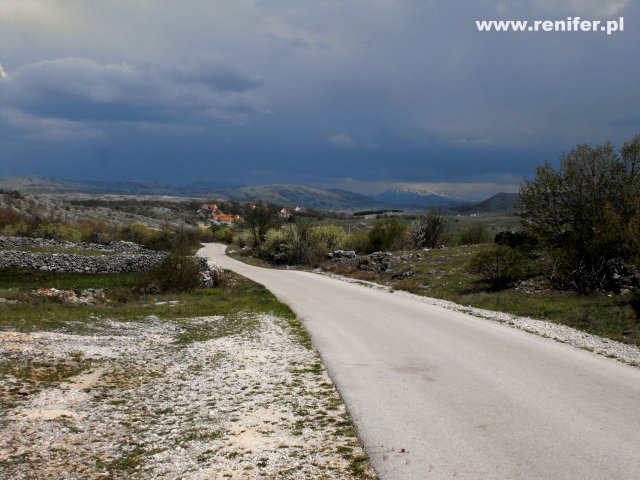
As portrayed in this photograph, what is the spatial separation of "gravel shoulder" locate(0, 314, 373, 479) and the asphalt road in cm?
66

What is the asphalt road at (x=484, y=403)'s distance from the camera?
20.1 feet

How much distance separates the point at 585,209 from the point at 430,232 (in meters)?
34.6

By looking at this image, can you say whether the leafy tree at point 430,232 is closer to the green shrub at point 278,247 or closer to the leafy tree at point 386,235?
the leafy tree at point 386,235

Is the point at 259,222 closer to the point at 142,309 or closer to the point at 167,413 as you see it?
the point at 142,309

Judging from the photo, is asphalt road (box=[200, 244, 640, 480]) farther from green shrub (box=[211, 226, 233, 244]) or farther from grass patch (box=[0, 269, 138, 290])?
green shrub (box=[211, 226, 233, 244])

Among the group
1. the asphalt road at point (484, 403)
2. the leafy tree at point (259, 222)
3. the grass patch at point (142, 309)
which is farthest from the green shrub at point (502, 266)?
the leafy tree at point (259, 222)

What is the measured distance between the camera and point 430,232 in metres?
61.6

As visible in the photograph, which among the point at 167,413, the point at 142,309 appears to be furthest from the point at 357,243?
the point at 167,413

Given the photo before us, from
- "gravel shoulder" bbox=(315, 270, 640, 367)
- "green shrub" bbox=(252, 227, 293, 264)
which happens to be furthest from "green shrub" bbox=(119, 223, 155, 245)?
"gravel shoulder" bbox=(315, 270, 640, 367)

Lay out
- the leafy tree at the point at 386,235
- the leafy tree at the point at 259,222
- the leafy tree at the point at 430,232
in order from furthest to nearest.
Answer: the leafy tree at the point at 259,222 → the leafy tree at the point at 386,235 → the leafy tree at the point at 430,232

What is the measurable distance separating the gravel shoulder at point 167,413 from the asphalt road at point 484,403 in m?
0.66

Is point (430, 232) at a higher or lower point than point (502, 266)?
higher

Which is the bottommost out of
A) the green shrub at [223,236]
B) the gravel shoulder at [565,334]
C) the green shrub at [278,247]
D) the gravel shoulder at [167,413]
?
the green shrub at [223,236]

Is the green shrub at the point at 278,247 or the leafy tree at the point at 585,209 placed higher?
the leafy tree at the point at 585,209
